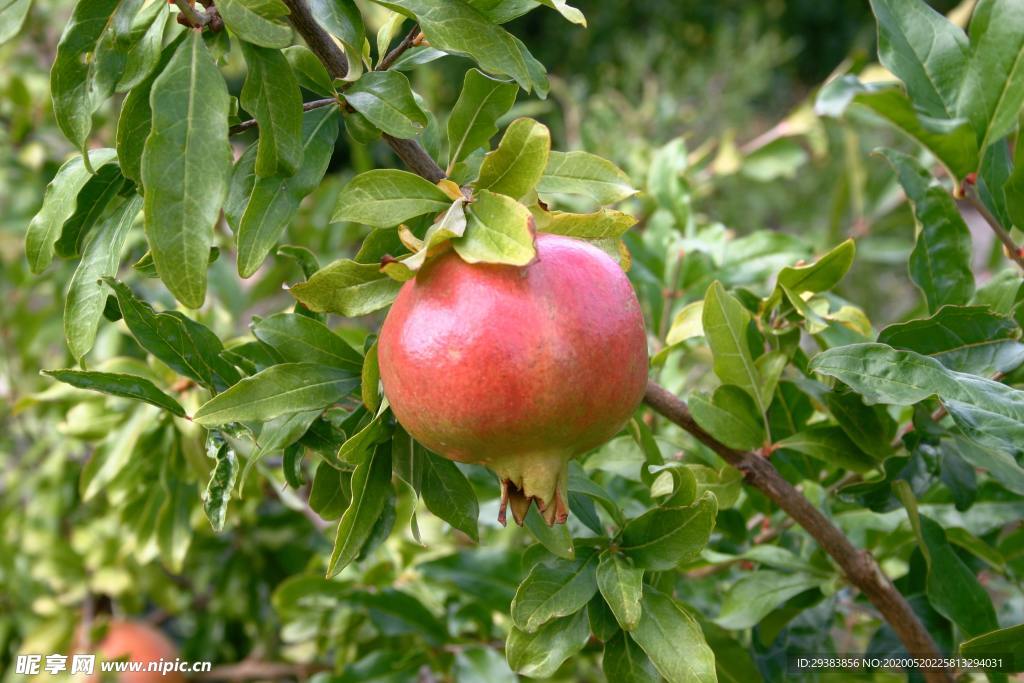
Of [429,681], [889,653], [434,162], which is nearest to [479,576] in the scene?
[429,681]

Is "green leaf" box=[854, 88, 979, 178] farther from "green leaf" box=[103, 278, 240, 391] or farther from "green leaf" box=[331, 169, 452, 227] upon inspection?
"green leaf" box=[103, 278, 240, 391]

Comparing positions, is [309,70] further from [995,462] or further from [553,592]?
[995,462]

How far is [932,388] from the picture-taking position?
2.05 ft

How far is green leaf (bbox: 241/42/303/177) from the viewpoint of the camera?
56cm

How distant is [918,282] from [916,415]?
0.12m

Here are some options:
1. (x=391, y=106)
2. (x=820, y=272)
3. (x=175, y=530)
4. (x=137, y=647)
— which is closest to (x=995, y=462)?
(x=820, y=272)

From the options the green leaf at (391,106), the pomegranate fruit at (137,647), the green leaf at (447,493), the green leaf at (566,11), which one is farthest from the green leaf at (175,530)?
the green leaf at (566,11)

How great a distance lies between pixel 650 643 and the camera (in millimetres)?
617

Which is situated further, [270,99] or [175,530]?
[175,530]

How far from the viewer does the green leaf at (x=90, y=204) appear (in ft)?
2.13

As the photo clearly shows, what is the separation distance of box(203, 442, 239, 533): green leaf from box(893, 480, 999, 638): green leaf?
1.87 ft

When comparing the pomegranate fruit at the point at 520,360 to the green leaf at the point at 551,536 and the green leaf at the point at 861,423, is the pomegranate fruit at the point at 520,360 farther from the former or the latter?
the green leaf at the point at 861,423

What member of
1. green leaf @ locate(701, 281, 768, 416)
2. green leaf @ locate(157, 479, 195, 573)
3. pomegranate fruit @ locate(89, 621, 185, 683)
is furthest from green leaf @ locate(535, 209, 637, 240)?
pomegranate fruit @ locate(89, 621, 185, 683)

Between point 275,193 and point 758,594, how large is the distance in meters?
0.53
